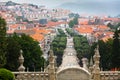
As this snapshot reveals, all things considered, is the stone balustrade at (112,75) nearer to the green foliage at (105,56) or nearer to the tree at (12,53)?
the tree at (12,53)

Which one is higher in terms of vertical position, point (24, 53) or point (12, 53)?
point (12, 53)

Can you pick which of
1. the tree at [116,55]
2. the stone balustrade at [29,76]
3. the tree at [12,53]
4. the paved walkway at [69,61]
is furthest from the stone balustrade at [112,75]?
the tree at [116,55]

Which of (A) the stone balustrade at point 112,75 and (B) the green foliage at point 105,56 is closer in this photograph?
(A) the stone balustrade at point 112,75

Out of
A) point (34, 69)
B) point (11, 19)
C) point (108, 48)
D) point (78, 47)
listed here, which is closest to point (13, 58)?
point (34, 69)

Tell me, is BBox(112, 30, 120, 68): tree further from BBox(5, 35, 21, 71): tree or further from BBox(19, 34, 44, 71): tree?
BBox(5, 35, 21, 71): tree

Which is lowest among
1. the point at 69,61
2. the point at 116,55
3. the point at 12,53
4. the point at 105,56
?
the point at 69,61

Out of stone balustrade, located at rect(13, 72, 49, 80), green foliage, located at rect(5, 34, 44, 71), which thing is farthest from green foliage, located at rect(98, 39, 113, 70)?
stone balustrade, located at rect(13, 72, 49, 80)

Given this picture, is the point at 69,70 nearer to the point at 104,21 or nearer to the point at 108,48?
the point at 108,48

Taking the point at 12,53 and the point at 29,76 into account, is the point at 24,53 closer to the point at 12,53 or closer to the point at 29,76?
the point at 12,53

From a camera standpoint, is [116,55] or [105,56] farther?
[105,56]

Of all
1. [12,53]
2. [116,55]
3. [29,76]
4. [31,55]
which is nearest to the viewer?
[29,76]

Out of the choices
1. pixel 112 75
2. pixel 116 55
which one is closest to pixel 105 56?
pixel 116 55
